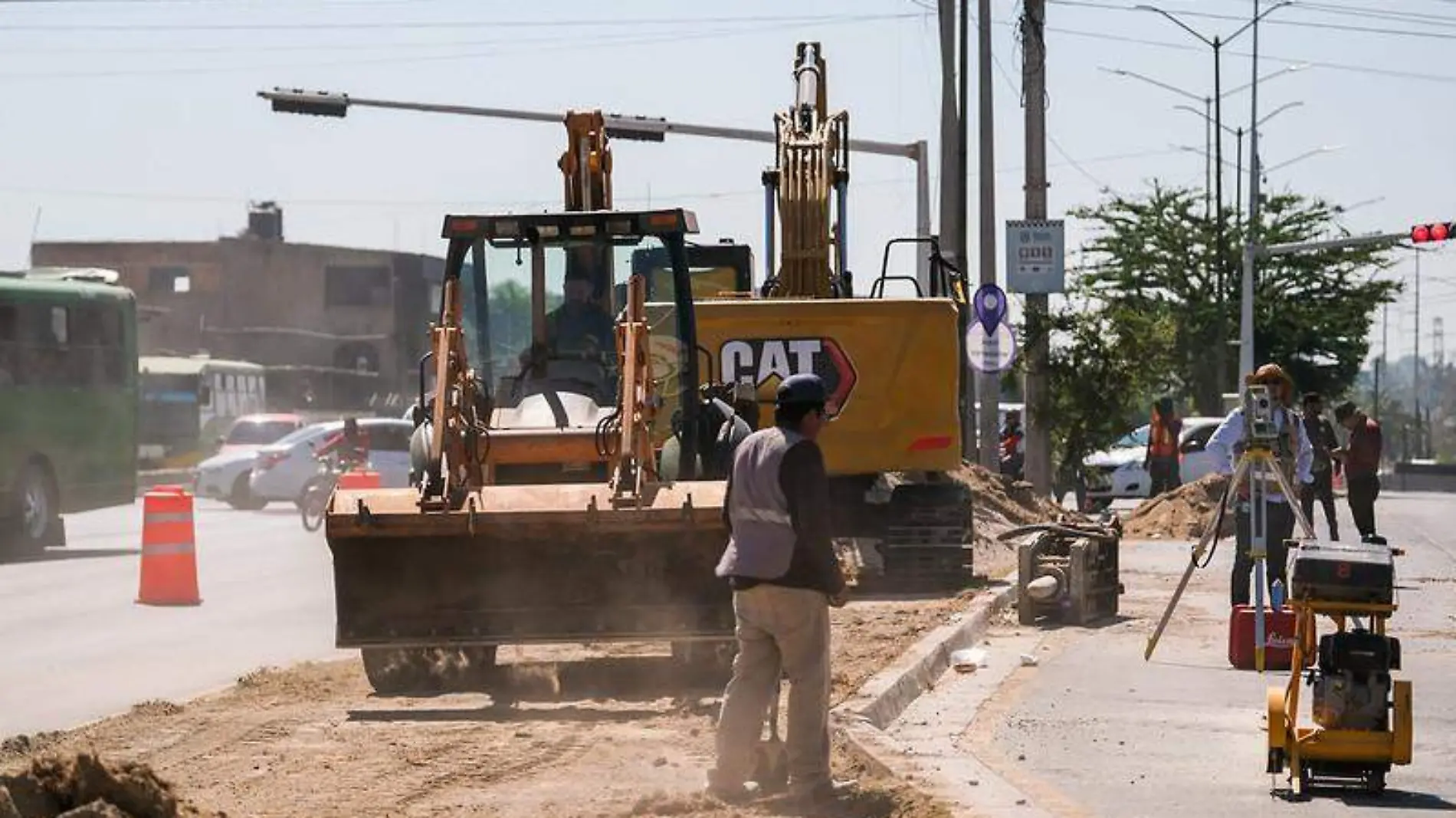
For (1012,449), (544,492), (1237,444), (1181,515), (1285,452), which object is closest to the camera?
(544,492)

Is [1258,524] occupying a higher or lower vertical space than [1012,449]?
higher

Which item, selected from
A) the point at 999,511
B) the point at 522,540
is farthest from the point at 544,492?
the point at 999,511

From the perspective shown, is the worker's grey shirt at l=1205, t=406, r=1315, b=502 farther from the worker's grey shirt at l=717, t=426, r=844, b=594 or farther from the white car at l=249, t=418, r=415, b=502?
the white car at l=249, t=418, r=415, b=502

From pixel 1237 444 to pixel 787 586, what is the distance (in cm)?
707

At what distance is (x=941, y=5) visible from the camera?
1388 inches

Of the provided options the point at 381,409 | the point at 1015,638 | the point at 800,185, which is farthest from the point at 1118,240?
the point at 1015,638

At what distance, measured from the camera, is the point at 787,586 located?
10.4 m

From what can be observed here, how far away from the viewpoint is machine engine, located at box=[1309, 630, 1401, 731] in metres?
10.4

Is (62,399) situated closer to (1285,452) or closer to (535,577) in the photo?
(1285,452)

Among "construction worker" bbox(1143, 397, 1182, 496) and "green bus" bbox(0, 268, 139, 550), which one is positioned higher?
"green bus" bbox(0, 268, 139, 550)

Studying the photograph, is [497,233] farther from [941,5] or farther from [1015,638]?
[941,5]

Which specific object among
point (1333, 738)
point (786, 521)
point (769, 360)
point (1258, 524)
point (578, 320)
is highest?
point (578, 320)

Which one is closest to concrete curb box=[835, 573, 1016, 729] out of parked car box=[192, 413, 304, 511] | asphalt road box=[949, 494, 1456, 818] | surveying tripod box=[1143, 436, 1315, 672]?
asphalt road box=[949, 494, 1456, 818]

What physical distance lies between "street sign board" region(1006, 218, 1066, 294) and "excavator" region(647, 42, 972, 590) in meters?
10.3
